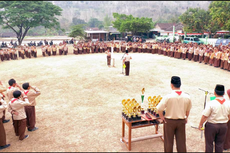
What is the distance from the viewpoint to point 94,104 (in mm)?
7961

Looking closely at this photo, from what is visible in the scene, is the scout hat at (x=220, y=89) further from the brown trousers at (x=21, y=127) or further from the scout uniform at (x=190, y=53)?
the scout uniform at (x=190, y=53)

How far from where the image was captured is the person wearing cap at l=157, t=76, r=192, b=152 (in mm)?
3918

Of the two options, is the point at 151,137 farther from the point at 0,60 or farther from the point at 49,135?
the point at 0,60

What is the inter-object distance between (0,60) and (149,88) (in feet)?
59.8

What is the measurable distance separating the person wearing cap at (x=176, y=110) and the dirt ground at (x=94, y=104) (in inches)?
36.9

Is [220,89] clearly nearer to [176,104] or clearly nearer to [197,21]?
[176,104]

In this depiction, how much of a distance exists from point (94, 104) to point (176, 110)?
182 inches

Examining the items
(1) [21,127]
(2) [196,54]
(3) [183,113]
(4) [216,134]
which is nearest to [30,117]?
(1) [21,127]

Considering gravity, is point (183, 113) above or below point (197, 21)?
below

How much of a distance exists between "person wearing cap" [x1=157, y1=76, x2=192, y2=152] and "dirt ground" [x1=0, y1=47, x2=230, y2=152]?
938 millimetres

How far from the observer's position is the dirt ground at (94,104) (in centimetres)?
510

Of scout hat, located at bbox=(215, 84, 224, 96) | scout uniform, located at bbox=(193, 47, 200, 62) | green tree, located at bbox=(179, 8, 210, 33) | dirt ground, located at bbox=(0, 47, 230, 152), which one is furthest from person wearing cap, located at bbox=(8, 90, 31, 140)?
green tree, located at bbox=(179, 8, 210, 33)

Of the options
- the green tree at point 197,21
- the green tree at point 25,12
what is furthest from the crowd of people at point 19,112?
the green tree at point 197,21

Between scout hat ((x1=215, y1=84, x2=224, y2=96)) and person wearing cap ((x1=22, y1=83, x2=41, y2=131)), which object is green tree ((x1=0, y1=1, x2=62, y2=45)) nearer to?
person wearing cap ((x1=22, y1=83, x2=41, y2=131))
